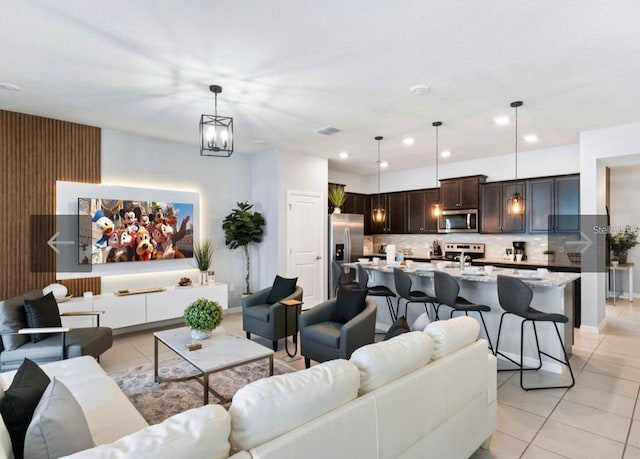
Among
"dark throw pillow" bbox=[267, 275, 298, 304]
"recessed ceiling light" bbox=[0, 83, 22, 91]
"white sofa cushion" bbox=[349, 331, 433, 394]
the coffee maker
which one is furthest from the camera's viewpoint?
the coffee maker

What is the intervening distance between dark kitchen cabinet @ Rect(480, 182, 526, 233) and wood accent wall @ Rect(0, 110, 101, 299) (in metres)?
6.69

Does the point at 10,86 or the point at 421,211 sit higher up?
the point at 10,86

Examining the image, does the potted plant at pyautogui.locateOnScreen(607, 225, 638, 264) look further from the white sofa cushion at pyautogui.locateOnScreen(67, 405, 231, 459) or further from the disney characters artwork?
the white sofa cushion at pyautogui.locateOnScreen(67, 405, 231, 459)

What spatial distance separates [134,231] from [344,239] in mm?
3774

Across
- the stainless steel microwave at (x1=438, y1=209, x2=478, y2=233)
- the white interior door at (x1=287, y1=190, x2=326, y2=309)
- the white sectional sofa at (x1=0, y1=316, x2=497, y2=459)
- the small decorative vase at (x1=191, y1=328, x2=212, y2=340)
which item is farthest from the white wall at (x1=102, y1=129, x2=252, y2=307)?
the stainless steel microwave at (x1=438, y1=209, x2=478, y2=233)

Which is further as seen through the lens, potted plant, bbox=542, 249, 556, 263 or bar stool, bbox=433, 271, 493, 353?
potted plant, bbox=542, 249, 556, 263

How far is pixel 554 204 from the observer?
19.5 feet

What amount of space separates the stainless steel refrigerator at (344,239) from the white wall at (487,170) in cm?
144

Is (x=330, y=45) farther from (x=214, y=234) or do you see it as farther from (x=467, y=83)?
(x=214, y=234)

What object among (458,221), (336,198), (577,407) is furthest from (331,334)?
(458,221)

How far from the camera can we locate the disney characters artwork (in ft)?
15.8

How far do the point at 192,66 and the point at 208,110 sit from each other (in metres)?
1.12

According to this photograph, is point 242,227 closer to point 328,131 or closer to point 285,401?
point 328,131

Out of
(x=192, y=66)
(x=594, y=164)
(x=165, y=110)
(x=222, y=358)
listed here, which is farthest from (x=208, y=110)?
(x=594, y=164)
